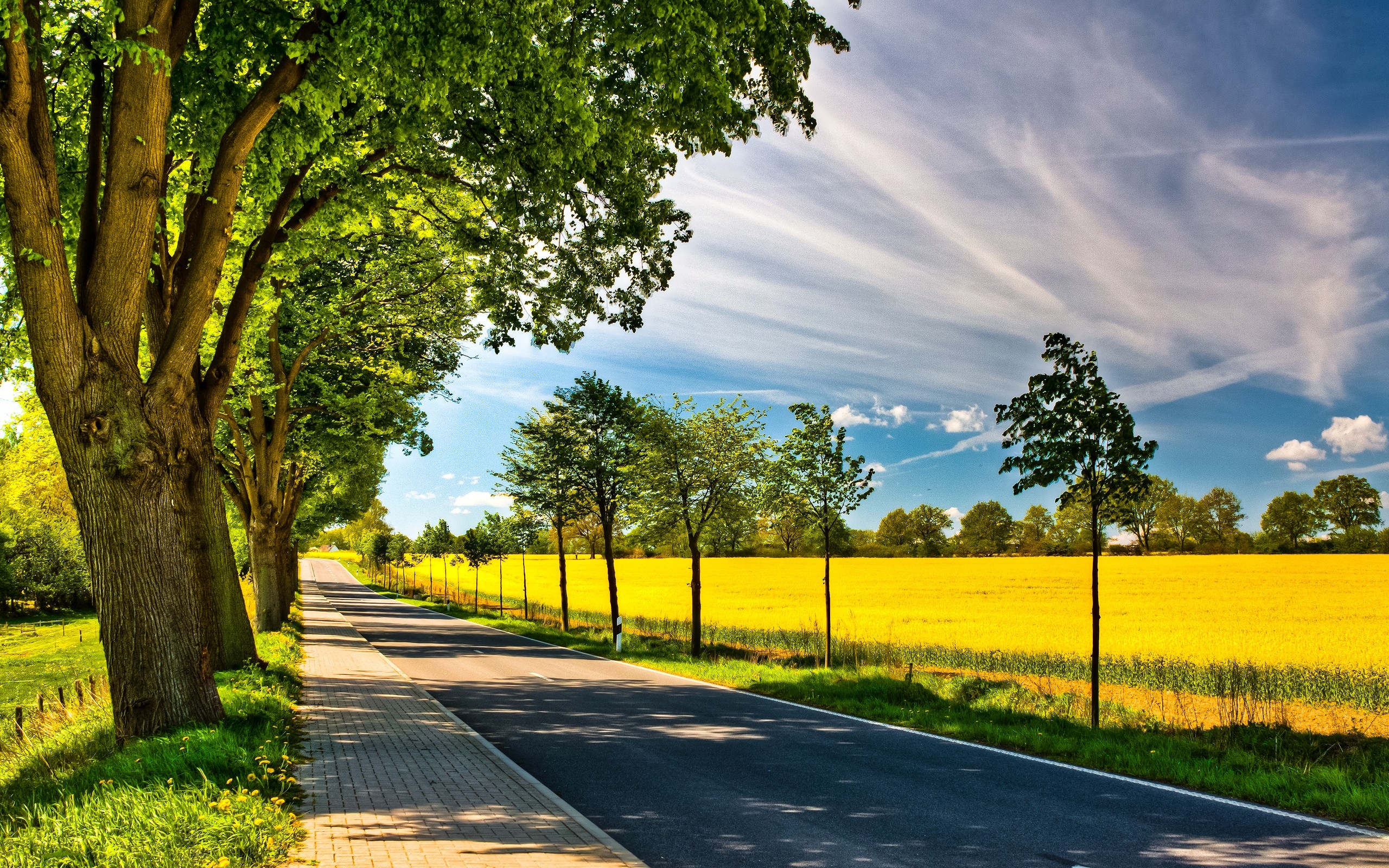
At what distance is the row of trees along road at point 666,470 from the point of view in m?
19.6

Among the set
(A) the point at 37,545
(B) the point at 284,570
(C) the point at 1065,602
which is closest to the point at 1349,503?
(C) the point at 1065,602

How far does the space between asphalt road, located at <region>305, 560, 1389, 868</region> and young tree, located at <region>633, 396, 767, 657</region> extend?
11.5m

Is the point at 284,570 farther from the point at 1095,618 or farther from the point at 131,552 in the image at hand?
the point at 1095,618

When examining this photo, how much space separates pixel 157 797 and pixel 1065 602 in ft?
128

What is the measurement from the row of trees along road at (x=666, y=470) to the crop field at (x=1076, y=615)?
3.88 m

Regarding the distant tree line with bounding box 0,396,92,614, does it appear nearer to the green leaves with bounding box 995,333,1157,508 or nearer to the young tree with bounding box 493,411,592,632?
the young tree with bounding box 493,411,592,632

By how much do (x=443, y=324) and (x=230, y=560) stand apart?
25.4ft

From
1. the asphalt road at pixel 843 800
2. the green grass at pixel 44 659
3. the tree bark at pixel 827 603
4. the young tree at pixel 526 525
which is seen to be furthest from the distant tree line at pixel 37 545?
the asphalt road at pixel 843 800

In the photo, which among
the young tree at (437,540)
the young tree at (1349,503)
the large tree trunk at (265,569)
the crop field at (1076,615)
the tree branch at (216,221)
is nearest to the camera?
the tree branch at (216,221)

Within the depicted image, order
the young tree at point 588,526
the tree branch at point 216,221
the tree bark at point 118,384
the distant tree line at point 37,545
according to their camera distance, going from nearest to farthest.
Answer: the tree bark at point 118,384 < the tree branch at point 216,221 < the young tree at point 588,526 < the distant tree line at point 37,545

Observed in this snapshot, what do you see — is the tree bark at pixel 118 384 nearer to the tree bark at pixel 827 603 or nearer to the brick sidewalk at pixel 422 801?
the brick sidewalk at pixel 422 801

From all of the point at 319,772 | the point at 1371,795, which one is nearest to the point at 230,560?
the point at 319,772

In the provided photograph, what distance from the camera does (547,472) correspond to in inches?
1114

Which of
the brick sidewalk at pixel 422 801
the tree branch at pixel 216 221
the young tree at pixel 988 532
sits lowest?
the young tree at pixel 988 532
